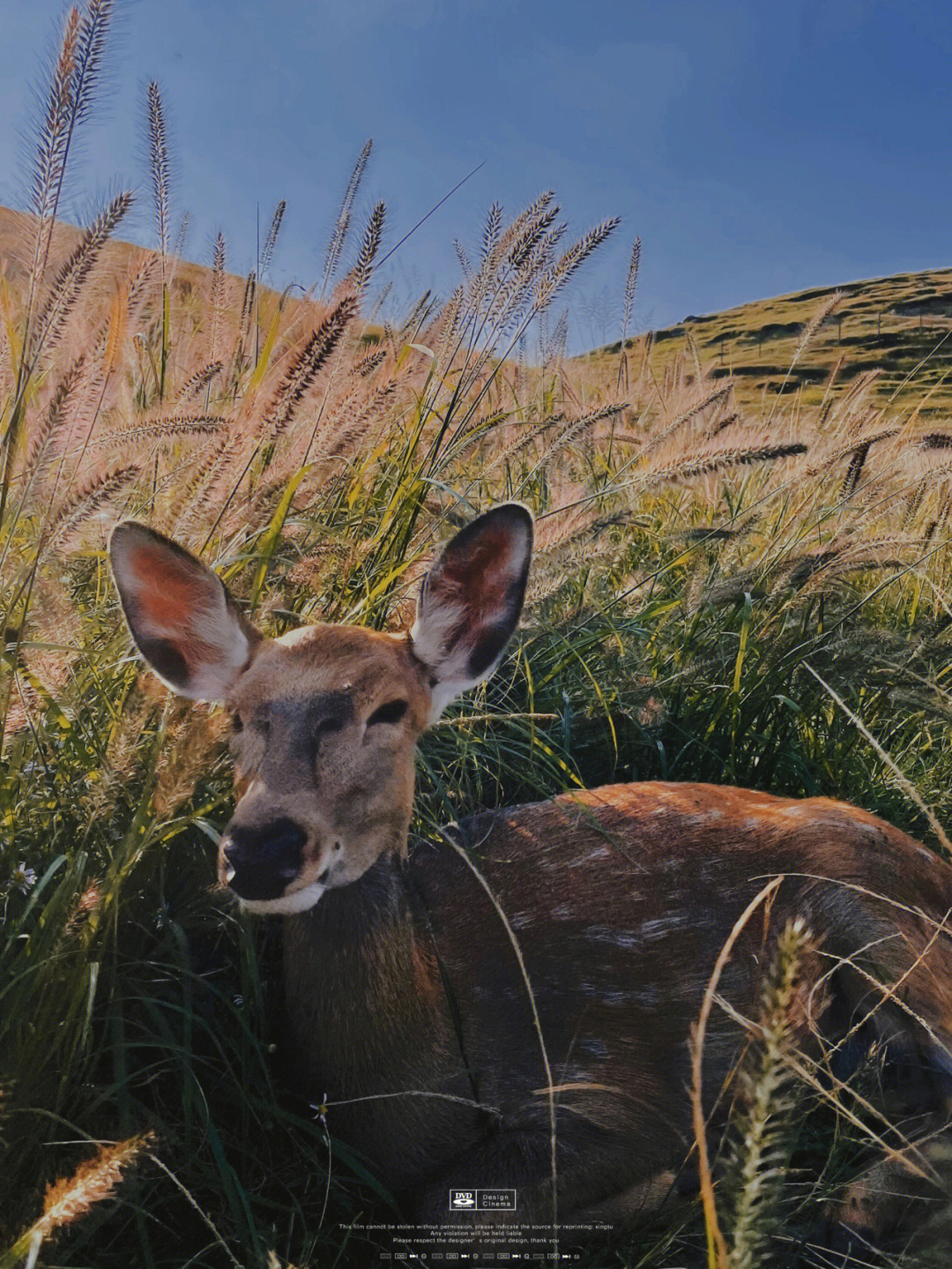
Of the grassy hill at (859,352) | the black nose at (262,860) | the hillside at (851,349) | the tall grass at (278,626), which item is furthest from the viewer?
the grassy hill at (859,352)

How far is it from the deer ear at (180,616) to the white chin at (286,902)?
518mm

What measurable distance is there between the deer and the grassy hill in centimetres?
215

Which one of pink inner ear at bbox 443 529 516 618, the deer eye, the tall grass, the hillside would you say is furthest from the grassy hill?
the deer eye

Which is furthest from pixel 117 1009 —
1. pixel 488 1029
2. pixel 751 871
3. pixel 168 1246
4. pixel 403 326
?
pixel 403 326

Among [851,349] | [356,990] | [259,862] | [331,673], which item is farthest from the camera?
[851,349]

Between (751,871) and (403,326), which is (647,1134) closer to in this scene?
(751,871)

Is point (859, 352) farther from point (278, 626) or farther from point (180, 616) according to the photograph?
point (180, 616)

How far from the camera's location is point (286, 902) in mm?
1833

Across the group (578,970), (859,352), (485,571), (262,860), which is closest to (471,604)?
(485,571)

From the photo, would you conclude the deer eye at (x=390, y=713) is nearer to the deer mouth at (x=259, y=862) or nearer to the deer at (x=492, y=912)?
the deer at (x=492, y=912)

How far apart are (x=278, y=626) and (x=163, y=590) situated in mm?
476

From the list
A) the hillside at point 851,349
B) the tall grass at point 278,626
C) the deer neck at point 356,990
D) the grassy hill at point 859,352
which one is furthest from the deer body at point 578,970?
the grassy hill at point 859,352

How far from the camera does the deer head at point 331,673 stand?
2.00 metres

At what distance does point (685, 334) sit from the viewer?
17.6ft
